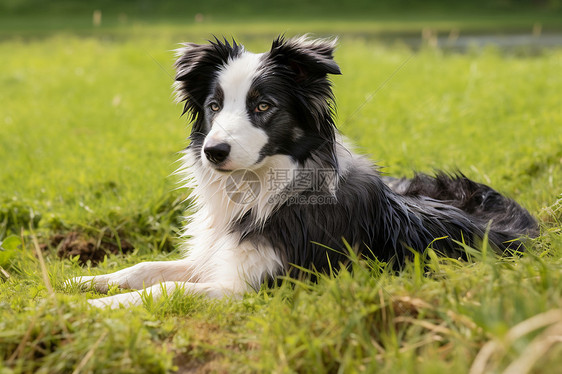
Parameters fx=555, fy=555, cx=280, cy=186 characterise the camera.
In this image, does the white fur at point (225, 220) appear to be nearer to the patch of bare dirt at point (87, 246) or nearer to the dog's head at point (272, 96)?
the dog's head at point (272, 96)

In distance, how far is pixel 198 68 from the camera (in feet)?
12.2

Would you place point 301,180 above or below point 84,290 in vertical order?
above

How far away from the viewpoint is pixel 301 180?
3.50 meters

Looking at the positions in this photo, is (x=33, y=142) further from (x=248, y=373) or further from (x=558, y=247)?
(x=558, y=247)

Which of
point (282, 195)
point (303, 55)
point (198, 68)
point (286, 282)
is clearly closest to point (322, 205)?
point (282, 195)

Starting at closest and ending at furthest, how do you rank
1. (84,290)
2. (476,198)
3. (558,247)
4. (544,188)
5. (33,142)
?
(558,247) → (84,290) → (476,198) → (544,188) → (33,142)

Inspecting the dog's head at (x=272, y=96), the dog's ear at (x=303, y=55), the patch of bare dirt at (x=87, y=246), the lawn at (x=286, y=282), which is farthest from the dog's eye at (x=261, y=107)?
the patch of bare dirt at (x=87, y=246)

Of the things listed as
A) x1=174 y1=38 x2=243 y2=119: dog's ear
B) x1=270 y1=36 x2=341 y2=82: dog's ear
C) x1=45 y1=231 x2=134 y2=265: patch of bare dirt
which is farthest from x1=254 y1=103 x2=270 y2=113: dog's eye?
x1=45 y1=231 x2=134 y2=265: patch of bare dirt

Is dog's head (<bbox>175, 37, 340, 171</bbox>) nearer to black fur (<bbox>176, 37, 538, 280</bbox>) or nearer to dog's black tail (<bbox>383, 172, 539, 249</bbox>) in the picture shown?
black fur (<bbox>176, 37, 538, 280</bbox>)

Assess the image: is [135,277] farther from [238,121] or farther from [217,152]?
[238,121]

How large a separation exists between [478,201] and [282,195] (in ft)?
4.97

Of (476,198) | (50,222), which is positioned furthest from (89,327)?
(476,198)

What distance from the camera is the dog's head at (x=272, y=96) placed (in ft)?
11.1

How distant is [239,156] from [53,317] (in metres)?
1.33
